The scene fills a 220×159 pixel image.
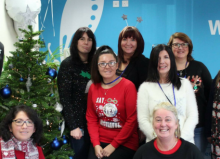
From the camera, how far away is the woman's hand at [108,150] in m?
2.24

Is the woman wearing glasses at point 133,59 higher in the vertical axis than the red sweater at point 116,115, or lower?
higher

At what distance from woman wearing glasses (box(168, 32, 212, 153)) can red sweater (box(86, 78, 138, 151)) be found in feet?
2.02

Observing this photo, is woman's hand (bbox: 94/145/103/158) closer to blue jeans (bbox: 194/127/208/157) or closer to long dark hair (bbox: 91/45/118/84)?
long dark hair (bbox: 91/45/118/84)

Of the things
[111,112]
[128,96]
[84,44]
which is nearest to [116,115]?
[111,112]

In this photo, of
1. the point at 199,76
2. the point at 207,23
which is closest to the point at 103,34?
the point at 207,23

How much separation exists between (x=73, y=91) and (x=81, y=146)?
0.53 m

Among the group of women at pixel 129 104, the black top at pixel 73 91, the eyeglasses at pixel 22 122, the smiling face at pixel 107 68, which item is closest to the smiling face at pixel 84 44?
the group of women at pixel 129 104

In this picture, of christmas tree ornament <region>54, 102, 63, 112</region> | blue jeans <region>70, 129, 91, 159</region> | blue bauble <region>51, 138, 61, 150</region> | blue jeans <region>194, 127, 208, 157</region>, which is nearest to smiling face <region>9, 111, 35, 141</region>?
blue bauble <region>51, 138, 61, 150</region>

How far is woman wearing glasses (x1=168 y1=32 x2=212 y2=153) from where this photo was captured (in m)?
2.53

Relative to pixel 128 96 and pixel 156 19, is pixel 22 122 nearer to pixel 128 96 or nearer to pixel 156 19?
pixel 128 96

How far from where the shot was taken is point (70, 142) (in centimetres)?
255

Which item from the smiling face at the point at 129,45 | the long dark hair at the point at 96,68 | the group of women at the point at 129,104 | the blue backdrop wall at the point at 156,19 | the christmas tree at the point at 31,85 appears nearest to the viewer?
the group of women at the point at 129,104

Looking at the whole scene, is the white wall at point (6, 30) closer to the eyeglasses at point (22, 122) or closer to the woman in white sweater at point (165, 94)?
the eyeglasses at point (22, 122)

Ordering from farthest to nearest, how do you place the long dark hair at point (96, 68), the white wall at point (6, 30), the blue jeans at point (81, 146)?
the white wall at point (6, 30), the blue jeans at point (81, 146), the long dark hair at point (96, 68)
